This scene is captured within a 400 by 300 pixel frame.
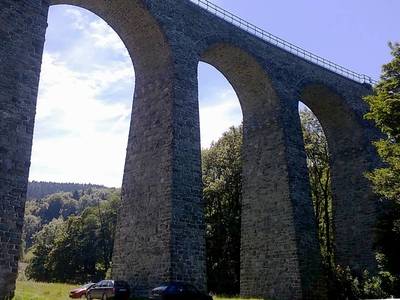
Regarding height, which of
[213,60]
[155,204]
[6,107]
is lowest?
[155,204]

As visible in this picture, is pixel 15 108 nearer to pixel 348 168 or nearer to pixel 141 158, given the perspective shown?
pixel 141 158

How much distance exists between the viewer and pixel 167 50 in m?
22.0

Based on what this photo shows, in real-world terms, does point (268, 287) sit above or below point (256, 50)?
below

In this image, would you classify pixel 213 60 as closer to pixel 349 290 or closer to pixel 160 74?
pixel 160 74

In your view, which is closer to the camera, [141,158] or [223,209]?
[141,158]

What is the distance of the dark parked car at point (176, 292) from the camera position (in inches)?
646

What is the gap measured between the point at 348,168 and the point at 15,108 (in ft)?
77.3

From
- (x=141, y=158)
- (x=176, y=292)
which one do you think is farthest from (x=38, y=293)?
(x=176, y=292)

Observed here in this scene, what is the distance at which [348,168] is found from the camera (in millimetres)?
31656

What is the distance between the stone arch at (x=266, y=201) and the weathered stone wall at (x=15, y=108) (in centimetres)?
975

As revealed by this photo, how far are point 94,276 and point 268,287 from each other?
139 ft

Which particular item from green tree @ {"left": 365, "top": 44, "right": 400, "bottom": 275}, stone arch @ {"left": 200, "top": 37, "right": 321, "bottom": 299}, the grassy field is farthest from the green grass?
green tree @ {"left": 365, "top": 44, "right": 400, "bottom": 275}

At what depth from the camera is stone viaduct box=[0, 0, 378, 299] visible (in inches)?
642

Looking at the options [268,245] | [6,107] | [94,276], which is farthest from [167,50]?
[94,276]
